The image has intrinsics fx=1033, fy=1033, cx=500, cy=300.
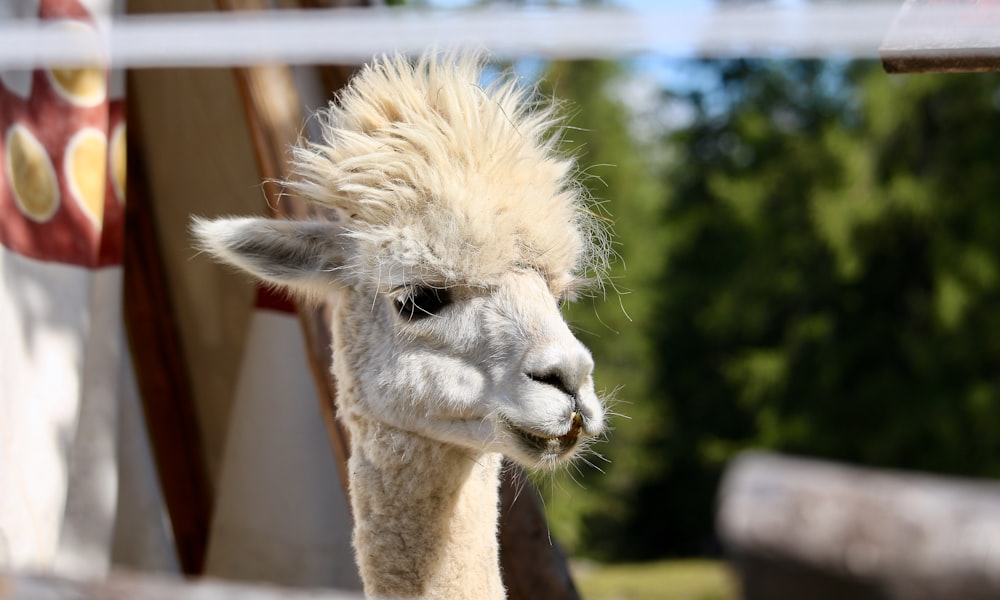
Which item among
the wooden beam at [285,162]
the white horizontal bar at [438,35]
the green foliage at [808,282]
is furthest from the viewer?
the green foliage at [808,282]

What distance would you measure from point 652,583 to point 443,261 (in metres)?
13.6

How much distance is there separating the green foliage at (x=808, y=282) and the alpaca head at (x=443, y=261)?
7.80m

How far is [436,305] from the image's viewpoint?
247 centimetres

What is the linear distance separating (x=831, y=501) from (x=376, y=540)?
1.66 metres

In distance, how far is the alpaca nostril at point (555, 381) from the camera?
228cm

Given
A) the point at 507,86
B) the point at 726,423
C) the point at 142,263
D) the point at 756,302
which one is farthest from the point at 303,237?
the point at 726,423

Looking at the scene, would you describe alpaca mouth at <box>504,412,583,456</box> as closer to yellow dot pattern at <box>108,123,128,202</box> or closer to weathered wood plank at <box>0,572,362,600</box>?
weathered wood plank at <box>0,572,362,600</box>

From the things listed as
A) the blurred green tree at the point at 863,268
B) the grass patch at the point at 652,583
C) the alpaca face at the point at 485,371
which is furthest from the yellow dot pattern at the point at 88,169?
the blurred green tree at the point at 863,268

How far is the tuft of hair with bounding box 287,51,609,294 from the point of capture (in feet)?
7.97

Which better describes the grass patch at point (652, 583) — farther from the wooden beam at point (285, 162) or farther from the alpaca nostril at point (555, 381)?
the alpaca nostril at point (555, 381)

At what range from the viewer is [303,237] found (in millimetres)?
2598

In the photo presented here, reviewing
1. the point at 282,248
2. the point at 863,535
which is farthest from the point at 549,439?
the point at 863,535

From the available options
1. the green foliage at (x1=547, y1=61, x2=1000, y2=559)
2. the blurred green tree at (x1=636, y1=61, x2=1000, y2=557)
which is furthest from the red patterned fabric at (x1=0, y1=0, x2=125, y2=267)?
the blurred green tree at (x1=636, y1=61, x2=1000, y2=557)

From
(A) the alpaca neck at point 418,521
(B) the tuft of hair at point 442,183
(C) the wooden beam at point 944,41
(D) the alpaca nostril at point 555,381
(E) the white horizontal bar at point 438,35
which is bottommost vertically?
(A) the alpaca neck at point 418,521
